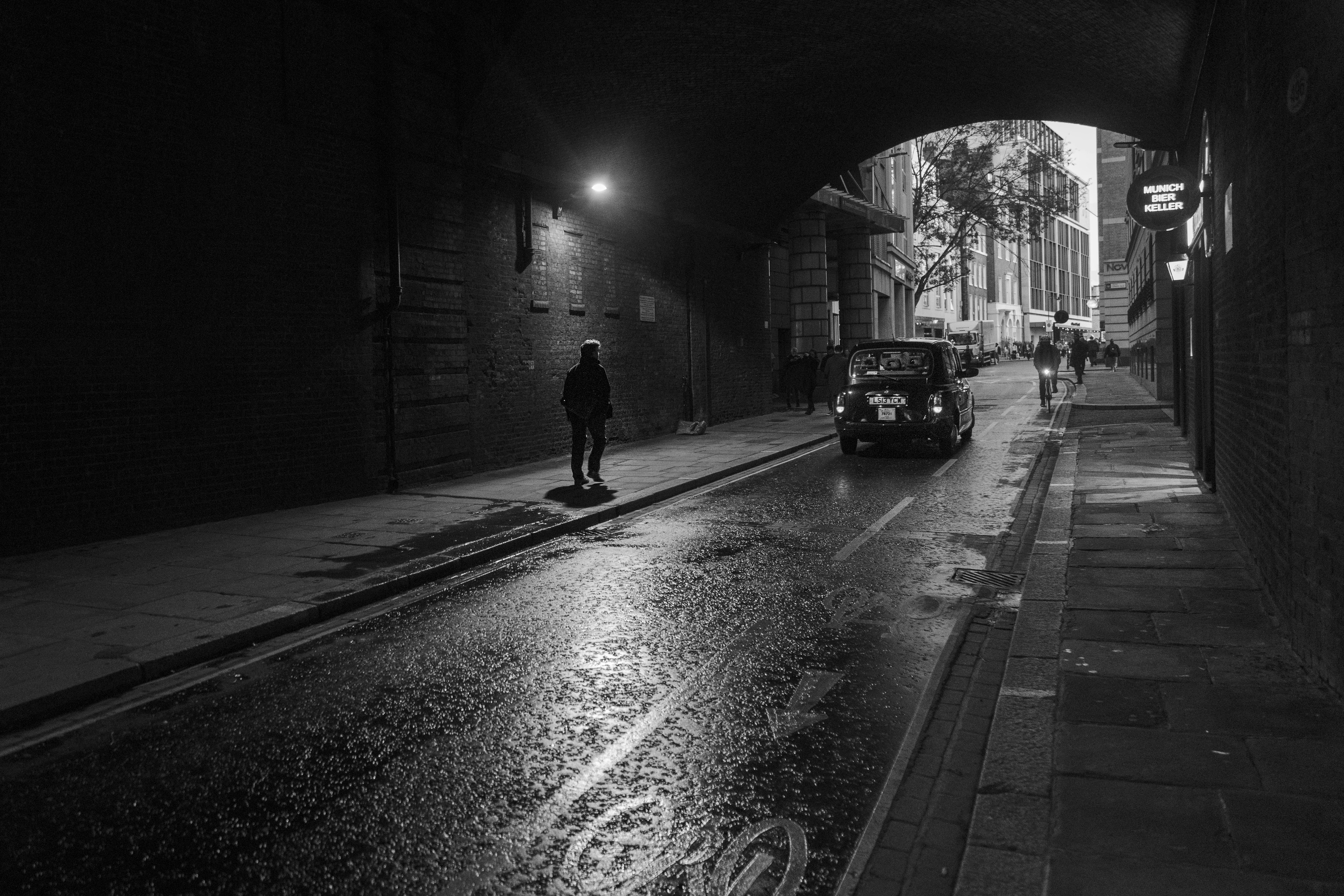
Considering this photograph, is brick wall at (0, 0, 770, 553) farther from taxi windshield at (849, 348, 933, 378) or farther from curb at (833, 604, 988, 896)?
curb at (833, 604, 988, 896)

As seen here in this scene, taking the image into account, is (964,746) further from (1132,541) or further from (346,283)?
(346,283)

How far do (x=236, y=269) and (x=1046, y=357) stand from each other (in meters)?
19.2

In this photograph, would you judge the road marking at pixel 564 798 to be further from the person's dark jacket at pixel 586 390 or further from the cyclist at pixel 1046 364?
the cyclist at pixel 1046 364

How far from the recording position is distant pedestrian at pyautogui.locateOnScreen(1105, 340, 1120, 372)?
54656 mm

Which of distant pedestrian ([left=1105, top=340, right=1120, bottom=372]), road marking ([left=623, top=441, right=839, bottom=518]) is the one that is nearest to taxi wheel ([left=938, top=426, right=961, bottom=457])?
road marking ([left=623, top=441, right=839, bottom=518])

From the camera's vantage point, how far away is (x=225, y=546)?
28.8 ft

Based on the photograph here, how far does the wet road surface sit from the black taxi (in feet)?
24.0

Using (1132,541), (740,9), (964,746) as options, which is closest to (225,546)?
(964,746)

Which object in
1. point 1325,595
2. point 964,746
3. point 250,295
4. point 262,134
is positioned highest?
point 262,134

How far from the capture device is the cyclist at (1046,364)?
2386cm

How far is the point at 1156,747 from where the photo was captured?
3877 mm

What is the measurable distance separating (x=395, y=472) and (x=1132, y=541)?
8217mm

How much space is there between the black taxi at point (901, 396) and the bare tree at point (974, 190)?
30169mm

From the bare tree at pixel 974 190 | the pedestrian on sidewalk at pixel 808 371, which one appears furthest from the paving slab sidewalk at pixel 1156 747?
the bare tree at pixel 974 190
